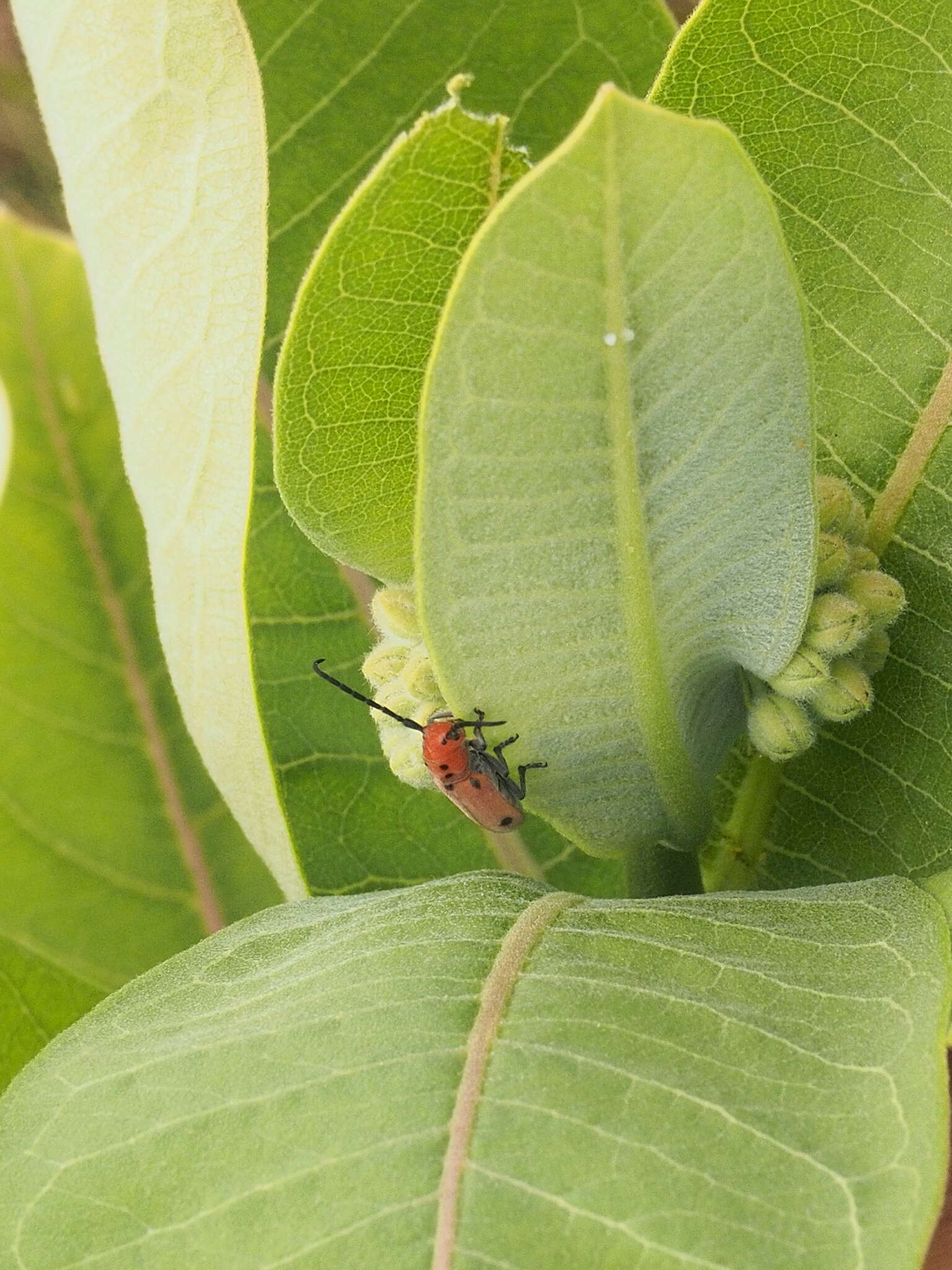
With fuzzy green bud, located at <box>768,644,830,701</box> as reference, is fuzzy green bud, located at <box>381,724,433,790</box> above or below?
below

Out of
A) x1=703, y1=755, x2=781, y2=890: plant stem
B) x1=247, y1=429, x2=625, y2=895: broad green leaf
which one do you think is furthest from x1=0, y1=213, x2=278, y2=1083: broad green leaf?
x1=703, y1=755, x2=781, y2=890: plant stem

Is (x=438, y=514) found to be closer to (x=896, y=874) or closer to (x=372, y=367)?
A: (x=372, y=367)

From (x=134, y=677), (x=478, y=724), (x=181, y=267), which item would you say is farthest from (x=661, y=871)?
(x=134, y=677)

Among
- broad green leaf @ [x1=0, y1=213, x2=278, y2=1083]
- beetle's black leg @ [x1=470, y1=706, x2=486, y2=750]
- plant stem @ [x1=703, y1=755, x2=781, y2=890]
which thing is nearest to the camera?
beetle's black leg @ [x1=470, y1=706, x2=486, y2=750]

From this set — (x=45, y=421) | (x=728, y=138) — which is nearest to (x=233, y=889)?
(x=45, y=421)

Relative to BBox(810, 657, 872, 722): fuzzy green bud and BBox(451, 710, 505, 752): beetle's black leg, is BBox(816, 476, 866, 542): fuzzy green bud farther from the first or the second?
BBox(451, 710, 505, 752): beetle's black leg

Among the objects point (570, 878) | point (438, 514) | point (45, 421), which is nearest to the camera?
point (438, 514)

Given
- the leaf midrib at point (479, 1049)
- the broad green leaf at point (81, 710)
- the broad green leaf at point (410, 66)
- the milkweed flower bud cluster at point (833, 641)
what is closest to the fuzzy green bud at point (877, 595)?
the milkweed flower bud cluster at point (833, 641)

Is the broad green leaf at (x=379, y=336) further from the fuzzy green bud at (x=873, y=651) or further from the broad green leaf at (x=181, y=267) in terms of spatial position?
the fuzzy green bud at (x=873, y=651)
